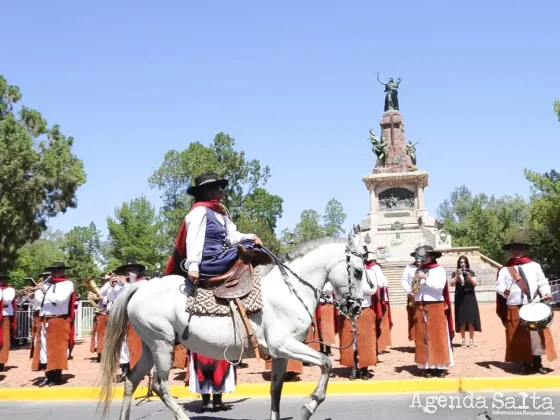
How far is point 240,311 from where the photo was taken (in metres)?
6.39

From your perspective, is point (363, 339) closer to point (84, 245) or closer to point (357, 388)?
point (357, 388)

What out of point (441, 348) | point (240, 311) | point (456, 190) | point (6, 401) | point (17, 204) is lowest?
point (6, 401)

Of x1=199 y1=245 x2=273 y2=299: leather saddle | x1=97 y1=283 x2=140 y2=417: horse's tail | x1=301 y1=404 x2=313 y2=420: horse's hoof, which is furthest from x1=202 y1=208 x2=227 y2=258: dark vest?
x1=301 y1=404 x2=313 y2=420: horse's hoof

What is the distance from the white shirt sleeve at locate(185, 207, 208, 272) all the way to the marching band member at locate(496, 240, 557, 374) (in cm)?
627

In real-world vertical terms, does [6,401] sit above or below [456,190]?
below

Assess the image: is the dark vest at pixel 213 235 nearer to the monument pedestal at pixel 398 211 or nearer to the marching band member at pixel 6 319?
the marching band member at pixel 6 319

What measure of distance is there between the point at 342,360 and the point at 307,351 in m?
5.02

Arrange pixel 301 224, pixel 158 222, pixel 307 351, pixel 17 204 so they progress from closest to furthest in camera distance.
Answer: pixel 307 351 → pixel 17 204 → pixel 158 222 → pixel 301 224

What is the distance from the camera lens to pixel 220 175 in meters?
59.2

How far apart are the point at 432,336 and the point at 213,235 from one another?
529 centimetres

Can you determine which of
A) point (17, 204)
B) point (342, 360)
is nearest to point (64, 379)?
point (342, 360)

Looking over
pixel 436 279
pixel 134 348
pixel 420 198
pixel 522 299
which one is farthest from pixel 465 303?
pixel 420 198

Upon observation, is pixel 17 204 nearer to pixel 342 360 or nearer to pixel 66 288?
pixel 66 288

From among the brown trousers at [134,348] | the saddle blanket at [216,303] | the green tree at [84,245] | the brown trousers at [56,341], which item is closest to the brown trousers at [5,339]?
the brown trousers at [56,341]
